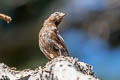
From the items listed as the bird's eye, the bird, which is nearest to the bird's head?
the bird

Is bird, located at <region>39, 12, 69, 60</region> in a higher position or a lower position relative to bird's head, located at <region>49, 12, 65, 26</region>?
lower

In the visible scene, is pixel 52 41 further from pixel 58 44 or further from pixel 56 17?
pixel 56 17

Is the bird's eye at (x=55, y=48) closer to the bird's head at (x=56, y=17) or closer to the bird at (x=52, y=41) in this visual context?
the bird at (x=52, y=41)

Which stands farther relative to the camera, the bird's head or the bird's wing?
the bird's head

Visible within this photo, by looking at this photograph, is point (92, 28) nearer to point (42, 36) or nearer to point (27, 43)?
point (27, 43)

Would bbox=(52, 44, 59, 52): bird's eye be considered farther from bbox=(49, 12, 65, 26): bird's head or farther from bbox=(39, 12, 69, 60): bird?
bbox=(49, 12, 65, 26): bird's head

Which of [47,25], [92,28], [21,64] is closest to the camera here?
[47,25]

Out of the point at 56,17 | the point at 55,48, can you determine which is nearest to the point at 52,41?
the point at 55,48

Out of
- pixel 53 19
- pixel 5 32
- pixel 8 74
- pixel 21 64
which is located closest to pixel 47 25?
pixel 53 19
